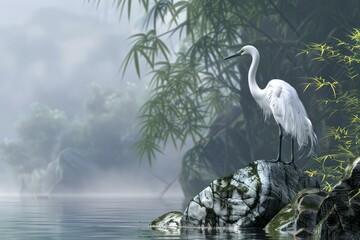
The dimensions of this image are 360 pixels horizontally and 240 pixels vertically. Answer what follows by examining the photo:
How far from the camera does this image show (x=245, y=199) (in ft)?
41.5

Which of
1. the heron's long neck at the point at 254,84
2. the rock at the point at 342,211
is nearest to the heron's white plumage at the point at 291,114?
the heron's long neck at the point at 254,84

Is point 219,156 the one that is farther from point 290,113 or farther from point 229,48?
point 290,113

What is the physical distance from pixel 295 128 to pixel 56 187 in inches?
1521

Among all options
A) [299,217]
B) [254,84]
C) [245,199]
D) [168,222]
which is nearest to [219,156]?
[254,84]

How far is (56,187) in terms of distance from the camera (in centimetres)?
5103

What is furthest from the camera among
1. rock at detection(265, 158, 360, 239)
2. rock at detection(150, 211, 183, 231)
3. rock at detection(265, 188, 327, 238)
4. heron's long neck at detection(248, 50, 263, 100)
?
heron's long neck at detection(248, 50, 263, 100)

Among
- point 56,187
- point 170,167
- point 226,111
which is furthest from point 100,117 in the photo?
point 226,111

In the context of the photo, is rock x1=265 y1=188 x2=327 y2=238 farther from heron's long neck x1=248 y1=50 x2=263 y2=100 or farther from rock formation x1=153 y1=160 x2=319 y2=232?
heron's long neck x1=248 y1=50 x2=263 y2=100

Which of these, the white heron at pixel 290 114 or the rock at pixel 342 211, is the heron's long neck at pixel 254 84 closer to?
the white heron at pixel 290 114

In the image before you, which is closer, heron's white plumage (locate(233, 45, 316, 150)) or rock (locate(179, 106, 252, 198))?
heron's white plumage (locate(233, 45, 316, 150))


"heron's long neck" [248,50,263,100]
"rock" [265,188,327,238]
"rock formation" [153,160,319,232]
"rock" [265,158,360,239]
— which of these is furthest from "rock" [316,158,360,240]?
"heron's long neck" [248,50,263,100]

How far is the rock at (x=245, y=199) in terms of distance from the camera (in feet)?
41.2

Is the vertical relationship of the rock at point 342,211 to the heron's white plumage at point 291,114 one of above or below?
below

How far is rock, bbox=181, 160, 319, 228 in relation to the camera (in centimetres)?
1257
